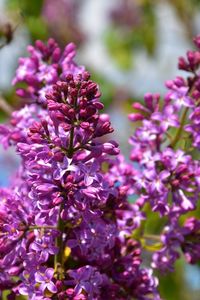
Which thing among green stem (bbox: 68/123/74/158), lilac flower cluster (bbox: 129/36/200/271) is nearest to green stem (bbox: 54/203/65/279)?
green stem (bbox: 68/123/74/158)

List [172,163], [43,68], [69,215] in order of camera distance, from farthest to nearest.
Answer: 1. [43,68]
2. [172,163]
3. [69,215]

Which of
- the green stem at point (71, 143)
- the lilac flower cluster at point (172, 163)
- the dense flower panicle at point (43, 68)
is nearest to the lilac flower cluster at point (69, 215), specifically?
the green stem at point (71, 143)

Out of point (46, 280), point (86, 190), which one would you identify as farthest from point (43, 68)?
point (46, 280)

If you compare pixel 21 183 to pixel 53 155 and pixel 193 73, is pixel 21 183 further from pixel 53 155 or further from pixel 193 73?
pixel 193 73

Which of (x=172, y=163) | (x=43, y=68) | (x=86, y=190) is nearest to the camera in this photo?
(x=86, y=190)

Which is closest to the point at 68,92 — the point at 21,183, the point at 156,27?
the point at 21,183

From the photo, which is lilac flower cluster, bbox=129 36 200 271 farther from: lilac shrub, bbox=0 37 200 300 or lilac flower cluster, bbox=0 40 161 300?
lilac flower cluster, bbox=0 40 161 300

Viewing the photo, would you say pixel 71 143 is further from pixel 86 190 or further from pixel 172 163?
pixel 172 163

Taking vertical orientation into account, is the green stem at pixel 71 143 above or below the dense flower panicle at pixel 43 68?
below

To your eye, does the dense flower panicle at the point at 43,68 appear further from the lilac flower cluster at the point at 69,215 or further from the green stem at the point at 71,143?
the green stem at the point at 71,143
